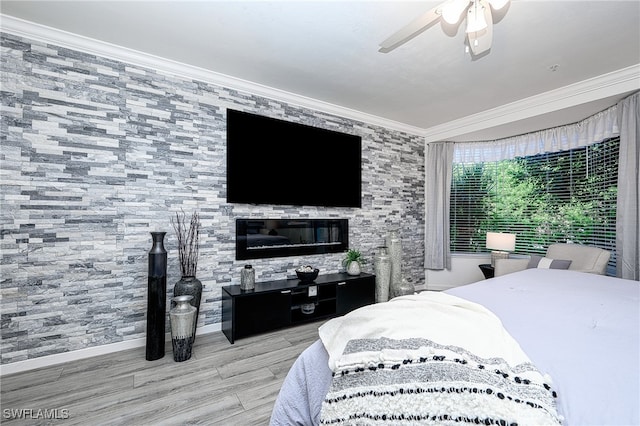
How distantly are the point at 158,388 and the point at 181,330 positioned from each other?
1.47 feet

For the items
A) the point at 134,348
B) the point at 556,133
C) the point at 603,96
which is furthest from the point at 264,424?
the point at 556,133

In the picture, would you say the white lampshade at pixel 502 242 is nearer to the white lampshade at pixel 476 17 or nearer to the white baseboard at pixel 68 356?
the white lampshade at pixel 476 17

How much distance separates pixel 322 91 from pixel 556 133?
321 cm

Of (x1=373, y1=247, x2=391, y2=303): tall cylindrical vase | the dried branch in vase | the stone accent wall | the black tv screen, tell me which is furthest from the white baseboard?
(x1=373, y1=247, x2=391, y2=303): tall cylindrical vase

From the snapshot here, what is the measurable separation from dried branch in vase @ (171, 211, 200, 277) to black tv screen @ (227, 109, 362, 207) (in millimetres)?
446

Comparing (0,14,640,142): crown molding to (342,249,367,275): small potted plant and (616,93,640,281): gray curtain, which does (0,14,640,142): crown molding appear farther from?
(342,249,367,275): small potted plant

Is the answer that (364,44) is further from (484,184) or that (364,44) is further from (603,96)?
(484,184)

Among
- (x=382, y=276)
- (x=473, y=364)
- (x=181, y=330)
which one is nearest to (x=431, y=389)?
(x=473, y=364)

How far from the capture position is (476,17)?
61.8 inches

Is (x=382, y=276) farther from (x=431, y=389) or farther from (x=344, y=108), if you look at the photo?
(x=431, y=389)

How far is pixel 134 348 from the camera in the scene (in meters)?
2.53

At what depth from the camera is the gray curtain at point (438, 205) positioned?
4.59 m

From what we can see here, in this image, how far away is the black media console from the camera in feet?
8.91

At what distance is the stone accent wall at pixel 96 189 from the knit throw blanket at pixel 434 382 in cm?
221
